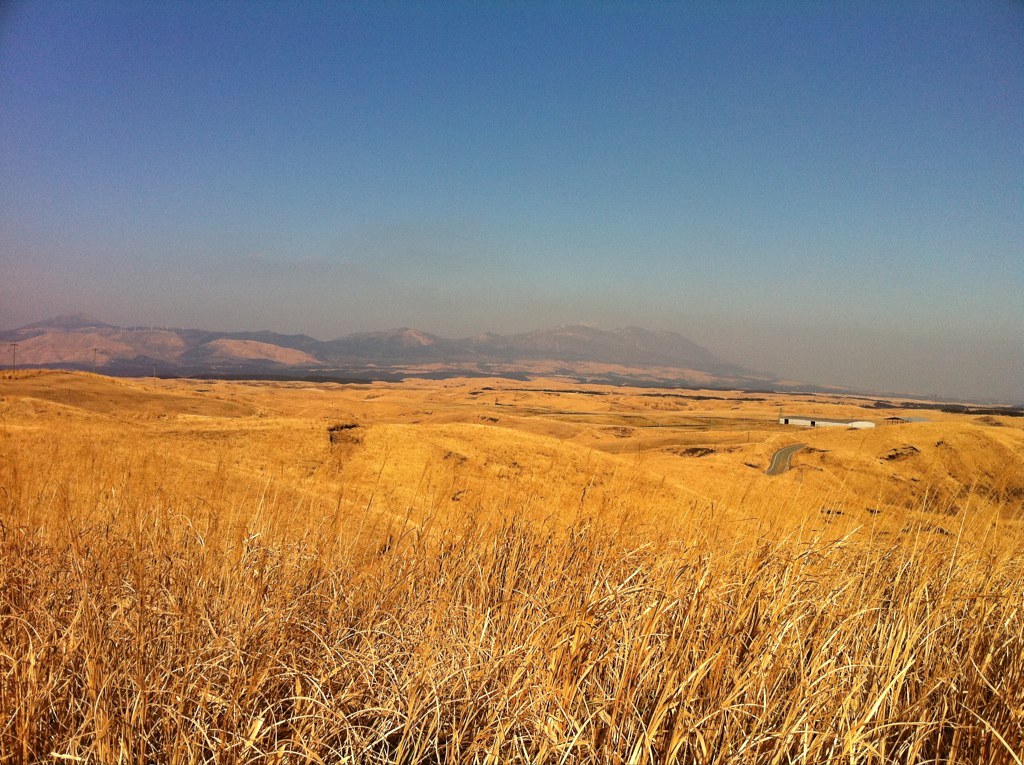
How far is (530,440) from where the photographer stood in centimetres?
1902

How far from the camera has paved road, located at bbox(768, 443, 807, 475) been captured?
2324 centimetres

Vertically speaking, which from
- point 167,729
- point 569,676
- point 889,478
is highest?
point 569,676

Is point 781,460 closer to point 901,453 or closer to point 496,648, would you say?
point 901,453

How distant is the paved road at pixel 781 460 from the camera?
23237 millimetres

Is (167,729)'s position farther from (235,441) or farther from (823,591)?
(235,441)

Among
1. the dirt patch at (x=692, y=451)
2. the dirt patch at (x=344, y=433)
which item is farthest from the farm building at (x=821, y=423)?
the dirt patch at (x=344, y=433)

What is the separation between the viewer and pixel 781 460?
25.9m

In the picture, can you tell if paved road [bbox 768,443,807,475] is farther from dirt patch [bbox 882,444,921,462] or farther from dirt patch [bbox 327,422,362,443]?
dirt patch [bbox 327,422,362,443]

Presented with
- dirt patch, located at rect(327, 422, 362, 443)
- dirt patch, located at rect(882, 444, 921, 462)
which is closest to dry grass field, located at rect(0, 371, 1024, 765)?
dirt patch, located at rect(327, 422, 362, 443)

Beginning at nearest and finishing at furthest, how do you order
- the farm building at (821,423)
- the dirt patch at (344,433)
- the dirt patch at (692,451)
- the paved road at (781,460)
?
the dirt patch at (344,433), the paved road at (781,460), the dirt patch at (692,451), the farm building at (821,423)

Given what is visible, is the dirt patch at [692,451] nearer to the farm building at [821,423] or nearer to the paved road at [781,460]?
the paved road at [781,460]

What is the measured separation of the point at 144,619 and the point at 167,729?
907 millimetres

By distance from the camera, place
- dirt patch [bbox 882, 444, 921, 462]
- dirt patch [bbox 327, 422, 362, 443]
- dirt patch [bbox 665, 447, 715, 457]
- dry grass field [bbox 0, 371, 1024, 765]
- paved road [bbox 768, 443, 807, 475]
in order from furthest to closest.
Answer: dirt patch [bbox 665, 447, 715, 457], paved road [bbox 768, 443, 807, 475], dirt patch [bbox 882, 444, 921, 462], dirt patch [bbox 327, 422, 362, 443], dry grass field [bbox 0, 371, 1024, 765]

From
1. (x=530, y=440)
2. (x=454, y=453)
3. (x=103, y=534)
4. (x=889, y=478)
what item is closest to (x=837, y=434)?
(x=889, y=478)
